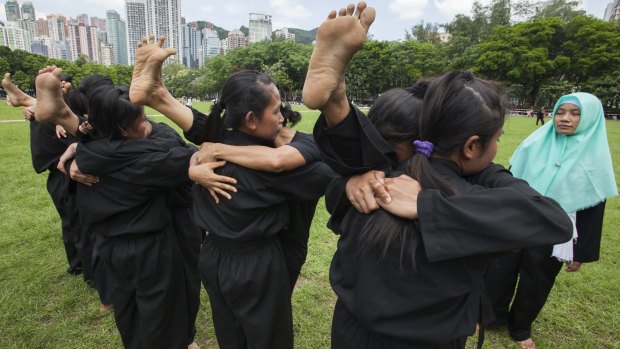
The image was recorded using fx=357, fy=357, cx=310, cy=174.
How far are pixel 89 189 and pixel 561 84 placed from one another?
3919 cm

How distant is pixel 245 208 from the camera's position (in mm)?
1727

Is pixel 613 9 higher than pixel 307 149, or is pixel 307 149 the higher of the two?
pixel 613 9

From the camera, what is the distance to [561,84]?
32.1m

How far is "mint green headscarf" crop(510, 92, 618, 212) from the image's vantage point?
8.35 ft

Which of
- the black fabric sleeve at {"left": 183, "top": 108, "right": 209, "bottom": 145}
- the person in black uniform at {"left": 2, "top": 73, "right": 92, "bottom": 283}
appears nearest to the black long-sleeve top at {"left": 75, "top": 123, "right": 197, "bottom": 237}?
the black fabric sleeve at {"left": 183, "top": 108, "right": 209, "bottom": 145}

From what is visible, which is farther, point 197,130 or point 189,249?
point 189,249

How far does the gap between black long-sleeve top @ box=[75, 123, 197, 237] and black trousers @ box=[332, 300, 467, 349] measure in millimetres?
1223

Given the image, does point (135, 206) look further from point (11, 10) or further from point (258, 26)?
point (11, 10)

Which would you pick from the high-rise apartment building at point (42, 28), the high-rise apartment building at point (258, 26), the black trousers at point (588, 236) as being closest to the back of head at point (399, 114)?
the black trousers at point (588, 236)

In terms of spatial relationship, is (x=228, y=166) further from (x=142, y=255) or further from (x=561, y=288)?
(x=561, y=288)

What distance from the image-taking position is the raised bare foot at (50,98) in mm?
2271

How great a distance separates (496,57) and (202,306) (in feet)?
128

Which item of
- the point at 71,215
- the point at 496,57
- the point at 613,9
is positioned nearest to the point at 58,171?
the point at 71,215

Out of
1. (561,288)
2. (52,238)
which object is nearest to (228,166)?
(561,288)
